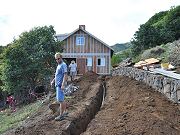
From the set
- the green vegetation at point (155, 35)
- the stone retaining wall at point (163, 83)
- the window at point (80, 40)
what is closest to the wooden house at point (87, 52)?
the window at point (80, 40)

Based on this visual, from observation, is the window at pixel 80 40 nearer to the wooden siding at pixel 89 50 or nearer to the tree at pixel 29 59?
the wooden siding at pixel 89 50

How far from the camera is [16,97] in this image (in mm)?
32312

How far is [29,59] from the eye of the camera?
3192 cm

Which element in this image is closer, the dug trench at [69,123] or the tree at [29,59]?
the dug trench at [69,123]

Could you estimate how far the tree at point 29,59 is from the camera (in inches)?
1234

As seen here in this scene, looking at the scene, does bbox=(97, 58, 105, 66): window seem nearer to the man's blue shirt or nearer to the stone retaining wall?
the stone retaining wall

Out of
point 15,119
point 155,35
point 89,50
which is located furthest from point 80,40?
point 15,119

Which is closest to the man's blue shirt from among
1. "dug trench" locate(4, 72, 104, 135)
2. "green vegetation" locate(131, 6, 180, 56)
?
"dug trench" locate(4, 72, 104, 135)

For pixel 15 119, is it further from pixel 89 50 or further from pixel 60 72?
pixel 89 50

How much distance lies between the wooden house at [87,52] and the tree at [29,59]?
1276 cm

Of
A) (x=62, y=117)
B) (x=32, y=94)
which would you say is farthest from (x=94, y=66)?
(x=62, y=117)

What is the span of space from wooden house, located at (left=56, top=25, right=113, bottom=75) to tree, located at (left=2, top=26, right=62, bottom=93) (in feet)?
41.9

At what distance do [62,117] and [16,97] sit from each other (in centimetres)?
2010

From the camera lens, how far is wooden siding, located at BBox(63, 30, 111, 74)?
4669cm
